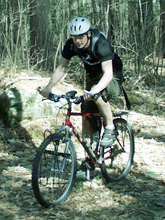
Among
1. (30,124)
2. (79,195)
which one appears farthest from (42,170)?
(30,124)

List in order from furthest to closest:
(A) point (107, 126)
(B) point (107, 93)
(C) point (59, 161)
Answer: (A) point (107, 126)
(B) point (107, 93)
(C) point (59, 161)

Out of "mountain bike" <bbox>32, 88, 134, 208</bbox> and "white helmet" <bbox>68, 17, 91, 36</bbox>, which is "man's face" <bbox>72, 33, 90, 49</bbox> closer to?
"white helmet" <bbox>68, 17, 91, 36</bbox>

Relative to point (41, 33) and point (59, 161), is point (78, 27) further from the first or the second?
point (41, 33)

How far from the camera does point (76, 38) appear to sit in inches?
143

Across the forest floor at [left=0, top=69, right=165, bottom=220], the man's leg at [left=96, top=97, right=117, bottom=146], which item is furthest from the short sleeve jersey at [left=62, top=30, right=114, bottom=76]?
the forest floor at [left=0, top=69, right=165, bottom=220]

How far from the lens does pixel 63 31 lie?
8836 mm

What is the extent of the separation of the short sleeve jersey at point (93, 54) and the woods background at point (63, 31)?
416 centimetres

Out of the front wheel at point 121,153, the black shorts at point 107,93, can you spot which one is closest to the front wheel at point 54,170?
the black shorts at point 107,93

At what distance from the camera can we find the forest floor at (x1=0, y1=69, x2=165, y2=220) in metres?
3.42

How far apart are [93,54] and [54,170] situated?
141 cm

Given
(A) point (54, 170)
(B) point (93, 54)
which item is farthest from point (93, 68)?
(A) point (54, 170)

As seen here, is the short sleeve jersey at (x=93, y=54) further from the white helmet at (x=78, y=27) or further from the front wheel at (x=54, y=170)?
the front wheel at (x=54, y=170)

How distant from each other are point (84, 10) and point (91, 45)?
22.5 ft

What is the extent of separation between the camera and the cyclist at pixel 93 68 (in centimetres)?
357
